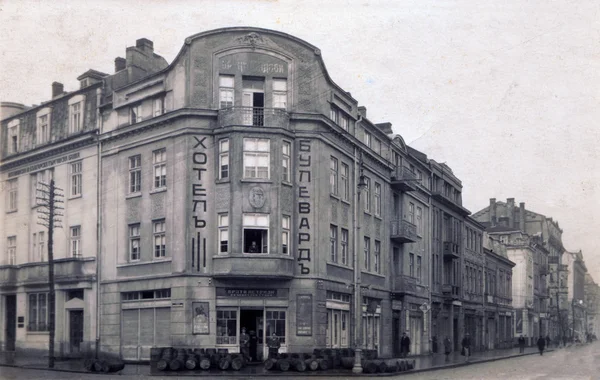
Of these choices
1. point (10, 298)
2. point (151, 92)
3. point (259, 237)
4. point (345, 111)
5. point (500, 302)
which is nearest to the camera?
point (259, 237)

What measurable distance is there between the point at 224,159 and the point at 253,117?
2400 millimetres

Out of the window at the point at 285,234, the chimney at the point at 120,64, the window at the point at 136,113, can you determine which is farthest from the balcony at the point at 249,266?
the chimney at the point at 120,64

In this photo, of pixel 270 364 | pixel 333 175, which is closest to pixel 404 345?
→ pixel 333 175

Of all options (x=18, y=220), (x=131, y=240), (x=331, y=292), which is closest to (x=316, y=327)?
(x=331, y=292)

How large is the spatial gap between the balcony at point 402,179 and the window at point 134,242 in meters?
18.4

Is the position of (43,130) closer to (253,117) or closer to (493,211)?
(253,117)

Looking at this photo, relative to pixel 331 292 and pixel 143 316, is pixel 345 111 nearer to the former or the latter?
pixel 331 292

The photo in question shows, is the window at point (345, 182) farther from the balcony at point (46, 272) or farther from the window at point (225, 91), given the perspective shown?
the balcony at point (46, 272)

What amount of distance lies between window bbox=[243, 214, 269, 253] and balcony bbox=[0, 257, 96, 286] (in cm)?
949

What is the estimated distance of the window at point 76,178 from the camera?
40375mm

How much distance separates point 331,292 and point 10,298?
19215 millimetres

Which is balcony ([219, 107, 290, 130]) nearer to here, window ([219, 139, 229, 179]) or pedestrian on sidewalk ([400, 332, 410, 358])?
window ([219, 139, 229, 179])

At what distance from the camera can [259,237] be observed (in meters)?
34.5

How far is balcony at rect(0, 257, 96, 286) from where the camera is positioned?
1535 inches
